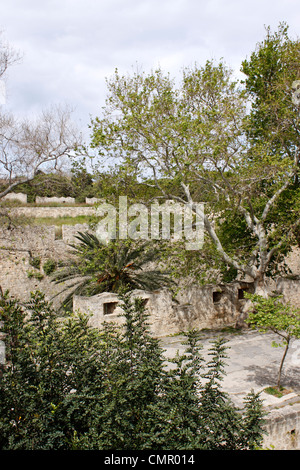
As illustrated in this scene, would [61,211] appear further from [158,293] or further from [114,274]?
[158,293]

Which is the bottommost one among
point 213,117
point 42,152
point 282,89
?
point 42,152

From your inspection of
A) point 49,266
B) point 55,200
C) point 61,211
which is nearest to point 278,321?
point 49,266

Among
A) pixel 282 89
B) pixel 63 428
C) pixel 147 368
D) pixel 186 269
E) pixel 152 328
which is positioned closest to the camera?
pixel 63 428

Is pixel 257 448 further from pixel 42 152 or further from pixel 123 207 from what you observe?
pixel 42 152

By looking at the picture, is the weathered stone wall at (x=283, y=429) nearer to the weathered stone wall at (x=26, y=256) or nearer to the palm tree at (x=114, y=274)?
the palm tree at (x=114, y=274)

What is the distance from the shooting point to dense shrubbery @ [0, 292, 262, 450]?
2.98 metres

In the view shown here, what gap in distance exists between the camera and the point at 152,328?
28.5 ft

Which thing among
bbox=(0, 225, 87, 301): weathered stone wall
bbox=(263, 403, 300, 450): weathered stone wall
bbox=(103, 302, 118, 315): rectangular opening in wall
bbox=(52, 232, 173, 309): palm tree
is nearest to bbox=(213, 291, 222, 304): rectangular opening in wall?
bbox=(52, 232, 173, 309): palm tree

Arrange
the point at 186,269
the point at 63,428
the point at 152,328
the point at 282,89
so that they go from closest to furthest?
the point at 63,428, the point at 152,328, the point at 186,269, the point at 282,89

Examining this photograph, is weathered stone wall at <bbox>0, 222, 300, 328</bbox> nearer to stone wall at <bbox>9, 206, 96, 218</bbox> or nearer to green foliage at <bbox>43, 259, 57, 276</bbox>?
green foliage at <bbox>43, 259, 57, 276</bbox>

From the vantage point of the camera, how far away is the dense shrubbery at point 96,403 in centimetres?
298

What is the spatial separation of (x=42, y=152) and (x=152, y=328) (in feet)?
20.1

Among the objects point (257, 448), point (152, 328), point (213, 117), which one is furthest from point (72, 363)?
point (213, 117)

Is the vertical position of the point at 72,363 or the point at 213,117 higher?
the point at 213,117
